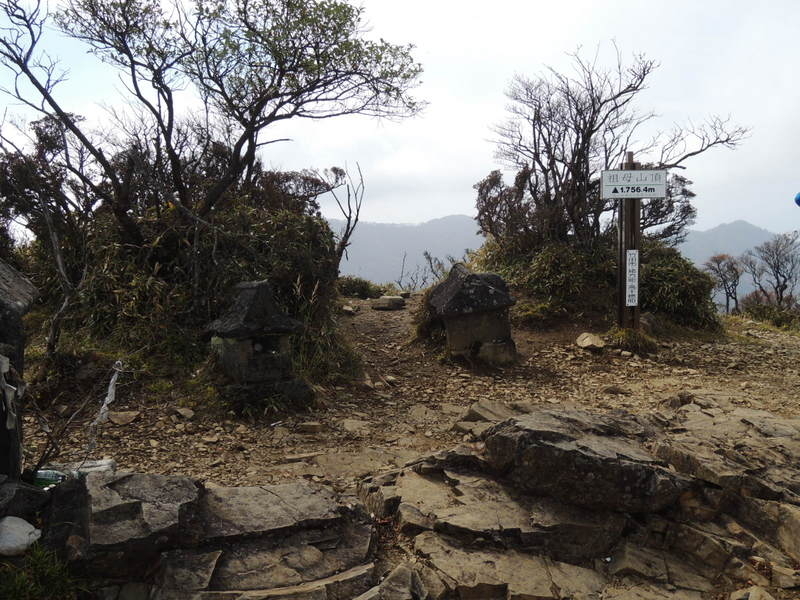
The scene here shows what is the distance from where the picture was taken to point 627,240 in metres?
8.48

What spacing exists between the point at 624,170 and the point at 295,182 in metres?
8.25

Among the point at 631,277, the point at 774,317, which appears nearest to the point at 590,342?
the point at 631,277

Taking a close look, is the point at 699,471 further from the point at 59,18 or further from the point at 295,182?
the point at 295,182

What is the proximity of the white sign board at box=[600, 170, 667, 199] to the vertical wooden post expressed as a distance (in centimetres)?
17

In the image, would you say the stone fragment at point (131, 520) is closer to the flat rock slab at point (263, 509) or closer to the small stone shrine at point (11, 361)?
the flat rock slab at point (263, 509)

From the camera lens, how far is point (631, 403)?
6.23m

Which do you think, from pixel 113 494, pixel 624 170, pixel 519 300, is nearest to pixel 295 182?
pixel 519 300

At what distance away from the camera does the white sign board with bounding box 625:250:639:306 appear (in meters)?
8.42

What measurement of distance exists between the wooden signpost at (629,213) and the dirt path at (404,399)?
87 cm

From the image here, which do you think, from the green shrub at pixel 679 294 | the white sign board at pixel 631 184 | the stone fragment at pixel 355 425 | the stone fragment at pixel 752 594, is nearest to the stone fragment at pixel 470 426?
the stone fragment at pixel 355 425

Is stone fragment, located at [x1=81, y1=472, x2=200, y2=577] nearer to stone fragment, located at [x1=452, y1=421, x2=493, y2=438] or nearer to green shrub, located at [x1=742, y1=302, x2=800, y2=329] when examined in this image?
stone fragment, located at [x1=452, y1=421, x2=493, y2=438]

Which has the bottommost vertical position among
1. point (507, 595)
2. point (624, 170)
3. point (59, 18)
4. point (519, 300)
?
point (507, 595)

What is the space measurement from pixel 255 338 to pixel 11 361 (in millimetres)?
2770

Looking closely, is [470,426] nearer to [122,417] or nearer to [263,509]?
[263,509]
